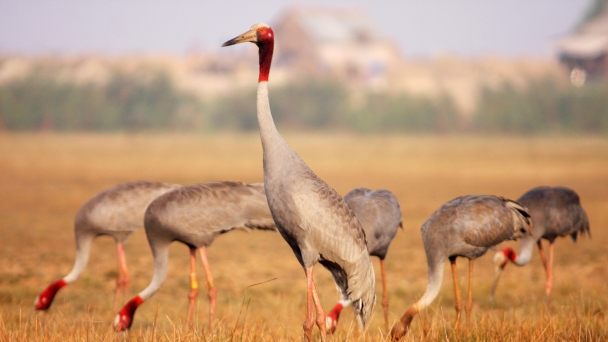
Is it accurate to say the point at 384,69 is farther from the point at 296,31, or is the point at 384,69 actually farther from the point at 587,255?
the point at 587,255

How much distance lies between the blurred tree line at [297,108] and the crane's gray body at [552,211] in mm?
30108

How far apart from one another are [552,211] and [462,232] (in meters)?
1.87

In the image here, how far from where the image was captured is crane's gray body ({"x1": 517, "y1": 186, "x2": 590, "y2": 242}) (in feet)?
24.7

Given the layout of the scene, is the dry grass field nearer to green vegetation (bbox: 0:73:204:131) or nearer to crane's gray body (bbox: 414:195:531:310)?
crane's gray body (bbox: 414:195:531:310)

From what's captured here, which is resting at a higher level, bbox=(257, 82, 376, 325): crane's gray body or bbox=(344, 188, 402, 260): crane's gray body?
bbox=(257, 82, 376, 325): crane's gray body

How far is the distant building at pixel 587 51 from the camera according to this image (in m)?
45.4

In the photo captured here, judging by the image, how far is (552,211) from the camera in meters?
7.53

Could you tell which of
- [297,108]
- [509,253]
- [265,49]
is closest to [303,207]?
[265,49]

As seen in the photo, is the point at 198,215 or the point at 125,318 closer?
the point at 125,318

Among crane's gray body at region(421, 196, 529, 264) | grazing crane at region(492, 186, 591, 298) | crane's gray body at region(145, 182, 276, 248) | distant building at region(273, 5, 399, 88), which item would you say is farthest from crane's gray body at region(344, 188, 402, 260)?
distant building at region(273, 5, 399, 88)

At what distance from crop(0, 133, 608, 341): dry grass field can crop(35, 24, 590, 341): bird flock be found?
29cm

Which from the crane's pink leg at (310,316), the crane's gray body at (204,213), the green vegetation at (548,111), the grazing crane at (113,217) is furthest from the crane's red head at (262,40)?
the green vegetation at (548,111)

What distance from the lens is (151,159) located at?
25688 millimetres

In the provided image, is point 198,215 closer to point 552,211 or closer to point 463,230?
point 463,230
